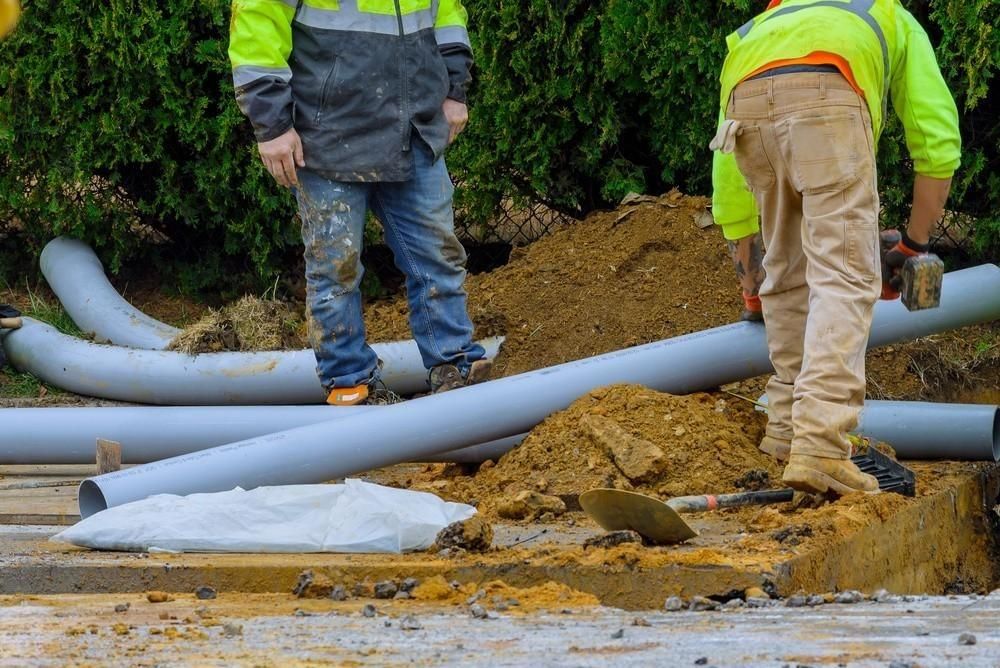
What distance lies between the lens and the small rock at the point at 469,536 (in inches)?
144

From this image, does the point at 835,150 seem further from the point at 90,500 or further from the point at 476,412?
the point at 90,500

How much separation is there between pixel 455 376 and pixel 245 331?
1.67 meters

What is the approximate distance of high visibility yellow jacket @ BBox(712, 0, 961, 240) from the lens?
13.6 ft

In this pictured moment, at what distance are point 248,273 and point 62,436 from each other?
8.93 feet

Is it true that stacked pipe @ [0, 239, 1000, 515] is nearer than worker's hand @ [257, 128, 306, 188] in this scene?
Yes

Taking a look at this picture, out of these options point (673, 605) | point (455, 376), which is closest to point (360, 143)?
point (455, 376)

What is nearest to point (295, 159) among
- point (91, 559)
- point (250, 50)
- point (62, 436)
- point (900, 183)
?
point (250, 50)

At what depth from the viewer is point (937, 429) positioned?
4945mm

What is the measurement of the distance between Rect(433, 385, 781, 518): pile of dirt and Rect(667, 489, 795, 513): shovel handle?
241 millimetres

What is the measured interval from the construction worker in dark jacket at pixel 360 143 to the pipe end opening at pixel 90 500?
1287 mm

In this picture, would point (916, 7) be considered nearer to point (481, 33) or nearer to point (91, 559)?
point (481, 33)

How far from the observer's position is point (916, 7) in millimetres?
6199

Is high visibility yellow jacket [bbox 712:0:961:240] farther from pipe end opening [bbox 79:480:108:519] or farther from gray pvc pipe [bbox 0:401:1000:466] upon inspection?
pipe end opening [bbox 79:480:108:519]

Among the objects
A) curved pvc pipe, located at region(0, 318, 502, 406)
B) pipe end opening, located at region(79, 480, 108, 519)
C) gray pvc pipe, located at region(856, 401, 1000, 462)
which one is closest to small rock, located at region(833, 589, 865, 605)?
gray pvc pipe, located at region(856, 401, 1000, 462)
